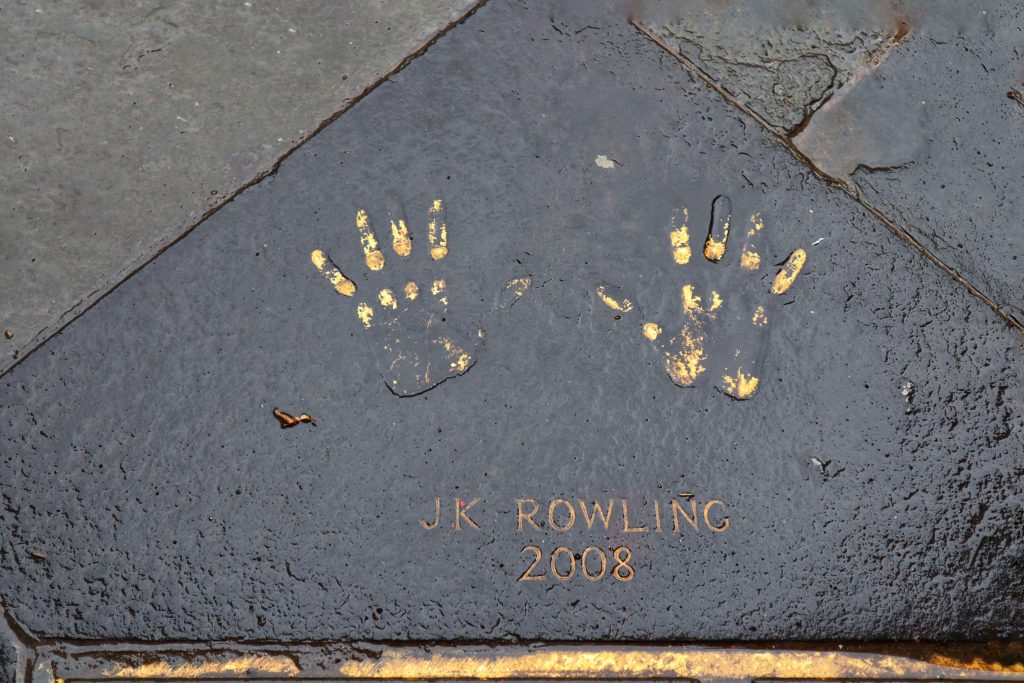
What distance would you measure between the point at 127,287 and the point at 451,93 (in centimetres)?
75

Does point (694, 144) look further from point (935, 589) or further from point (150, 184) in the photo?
point (150, 184)

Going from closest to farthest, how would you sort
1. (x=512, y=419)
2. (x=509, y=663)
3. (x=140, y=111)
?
(x=509, y=663)
(x=512, y=419)
(x=140, y=111)

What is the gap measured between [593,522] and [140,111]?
3.99ft

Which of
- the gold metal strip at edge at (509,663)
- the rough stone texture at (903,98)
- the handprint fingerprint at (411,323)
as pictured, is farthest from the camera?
the rough stone texture at (903,98)

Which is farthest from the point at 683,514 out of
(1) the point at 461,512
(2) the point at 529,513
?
(1) the point at 461,512

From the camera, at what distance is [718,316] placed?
144 cm

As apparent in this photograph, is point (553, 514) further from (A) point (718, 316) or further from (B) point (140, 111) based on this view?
(B) point (140, 111)

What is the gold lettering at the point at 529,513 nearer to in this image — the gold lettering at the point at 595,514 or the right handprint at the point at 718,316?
the gold lettering at the point at 595,514

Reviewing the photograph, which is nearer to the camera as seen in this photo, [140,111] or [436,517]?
[436,517]

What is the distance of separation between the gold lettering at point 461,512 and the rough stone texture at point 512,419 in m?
0.02

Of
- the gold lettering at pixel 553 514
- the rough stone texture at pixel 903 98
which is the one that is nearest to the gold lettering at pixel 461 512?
the gold lettering at pixel 553 514

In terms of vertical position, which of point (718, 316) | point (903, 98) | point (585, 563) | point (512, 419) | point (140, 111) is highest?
point (903, 98)

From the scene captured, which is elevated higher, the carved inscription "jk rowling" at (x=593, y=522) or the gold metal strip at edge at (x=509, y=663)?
the carved inscription "jk rowling" at (x=593, y=522)

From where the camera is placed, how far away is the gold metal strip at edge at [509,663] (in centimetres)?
129
